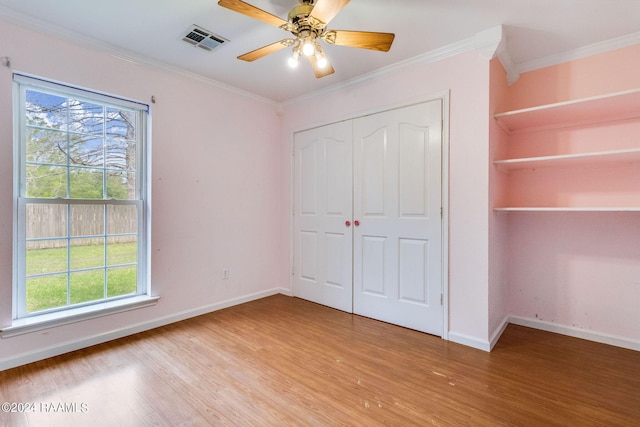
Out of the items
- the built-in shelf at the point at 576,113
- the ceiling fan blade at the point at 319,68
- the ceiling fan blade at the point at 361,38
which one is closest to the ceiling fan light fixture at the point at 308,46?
the ceiling fan blade at the point at 361,38

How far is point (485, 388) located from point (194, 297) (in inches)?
107

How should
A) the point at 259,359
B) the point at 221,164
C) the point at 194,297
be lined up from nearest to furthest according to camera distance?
the point at 259,359
the point at 194,297
the point at 221,164

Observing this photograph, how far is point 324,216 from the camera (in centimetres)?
350

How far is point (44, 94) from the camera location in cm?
234

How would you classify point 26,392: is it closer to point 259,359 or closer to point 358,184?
point 259,359

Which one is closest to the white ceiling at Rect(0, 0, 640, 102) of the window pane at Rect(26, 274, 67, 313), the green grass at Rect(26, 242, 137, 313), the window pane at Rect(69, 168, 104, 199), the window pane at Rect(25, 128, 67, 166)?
the window pane at Rect(25, 128, 67, 166)

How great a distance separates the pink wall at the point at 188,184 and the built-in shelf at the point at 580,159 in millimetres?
2667

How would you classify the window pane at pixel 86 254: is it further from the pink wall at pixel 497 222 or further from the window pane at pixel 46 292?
the pink wall at pixel 497 222

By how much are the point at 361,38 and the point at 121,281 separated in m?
2.89

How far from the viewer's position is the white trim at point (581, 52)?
7.66 feet

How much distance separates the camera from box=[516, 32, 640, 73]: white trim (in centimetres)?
233

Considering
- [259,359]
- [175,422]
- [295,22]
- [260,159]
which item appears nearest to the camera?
[175,422]

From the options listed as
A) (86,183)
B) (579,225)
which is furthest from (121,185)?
(579,225)

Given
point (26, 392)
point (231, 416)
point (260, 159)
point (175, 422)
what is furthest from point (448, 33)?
point (26, 392)
